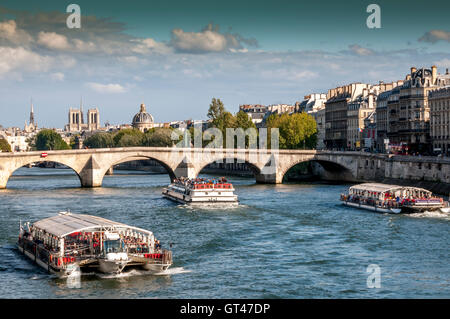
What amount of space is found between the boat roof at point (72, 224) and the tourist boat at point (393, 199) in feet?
68.3

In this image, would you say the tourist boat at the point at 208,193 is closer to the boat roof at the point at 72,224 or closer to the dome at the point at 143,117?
the boat roof at the point at 72,224

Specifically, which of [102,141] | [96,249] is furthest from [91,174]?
[102,141]

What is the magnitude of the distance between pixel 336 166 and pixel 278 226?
41065 millimetres

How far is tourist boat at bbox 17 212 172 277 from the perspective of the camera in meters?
29.2

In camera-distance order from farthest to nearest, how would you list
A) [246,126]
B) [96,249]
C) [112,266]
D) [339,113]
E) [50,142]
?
[50,142] < [339,113] < [246,126] < [96,249] < [112,266]

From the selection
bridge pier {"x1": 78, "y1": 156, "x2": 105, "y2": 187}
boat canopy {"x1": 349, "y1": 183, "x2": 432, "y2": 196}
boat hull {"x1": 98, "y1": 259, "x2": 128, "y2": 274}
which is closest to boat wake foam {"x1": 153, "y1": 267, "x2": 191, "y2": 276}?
boat hull {"x1": 98, "y1": 259, "x2": 128, "y2": 274}

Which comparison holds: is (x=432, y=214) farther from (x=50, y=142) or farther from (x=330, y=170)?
(x=50, y=142)

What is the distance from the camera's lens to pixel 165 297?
26.3 meters

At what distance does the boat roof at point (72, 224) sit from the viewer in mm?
30472

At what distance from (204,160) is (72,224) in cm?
4566

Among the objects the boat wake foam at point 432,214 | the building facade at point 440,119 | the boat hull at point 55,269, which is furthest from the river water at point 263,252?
the building facade at point 440,119

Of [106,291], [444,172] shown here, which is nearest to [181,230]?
[106,291]

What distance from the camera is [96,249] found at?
29.9m

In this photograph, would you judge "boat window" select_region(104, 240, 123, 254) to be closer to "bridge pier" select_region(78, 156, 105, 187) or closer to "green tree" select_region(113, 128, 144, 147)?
"bridge pier" select_region(78, 156, 105, 187)
